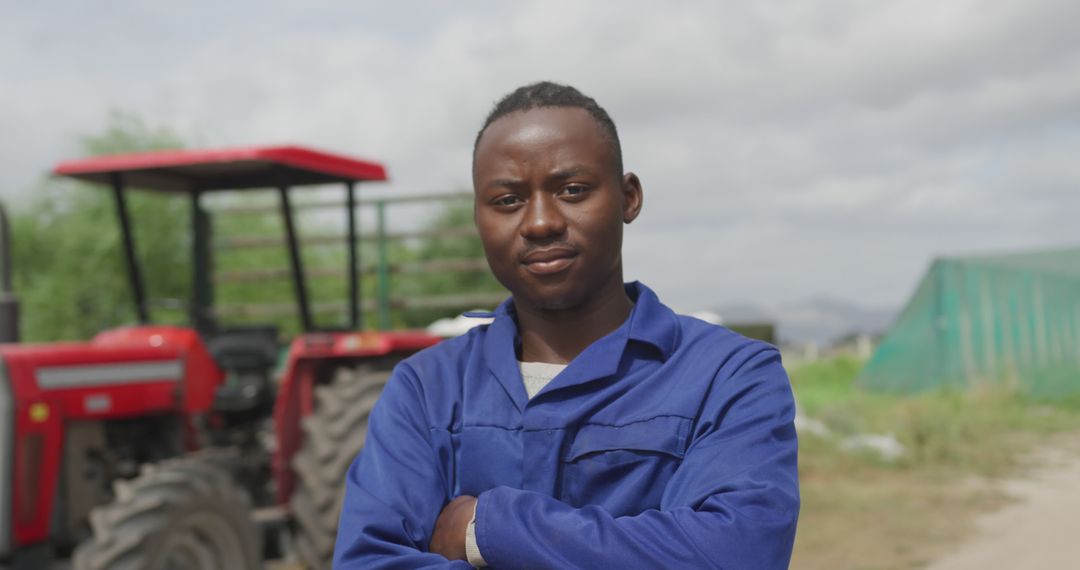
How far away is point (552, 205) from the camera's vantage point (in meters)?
2.03

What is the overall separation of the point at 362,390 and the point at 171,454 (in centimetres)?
137

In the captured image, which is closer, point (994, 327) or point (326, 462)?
point (326, 462)

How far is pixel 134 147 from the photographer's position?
912 inches

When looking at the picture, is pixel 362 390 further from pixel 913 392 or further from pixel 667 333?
pixel 913 392

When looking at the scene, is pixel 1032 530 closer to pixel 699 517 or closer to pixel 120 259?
pixel 699 517

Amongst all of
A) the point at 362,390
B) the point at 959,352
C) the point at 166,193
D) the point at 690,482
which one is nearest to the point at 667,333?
the point at 690,482

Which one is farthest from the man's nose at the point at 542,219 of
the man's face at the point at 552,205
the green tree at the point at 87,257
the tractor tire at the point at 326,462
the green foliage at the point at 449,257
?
the green tree at the point at 87,257

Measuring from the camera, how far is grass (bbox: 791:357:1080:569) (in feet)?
24.2

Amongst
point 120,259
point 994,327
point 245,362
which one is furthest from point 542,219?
point 120,259

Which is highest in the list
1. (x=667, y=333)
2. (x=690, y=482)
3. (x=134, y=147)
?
(x=134, y=147)

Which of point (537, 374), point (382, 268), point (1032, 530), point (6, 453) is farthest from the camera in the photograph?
point (382, 268)

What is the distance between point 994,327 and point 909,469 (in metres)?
6.15

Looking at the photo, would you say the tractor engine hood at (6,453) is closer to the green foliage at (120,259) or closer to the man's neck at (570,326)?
the man's neck at (570,326)

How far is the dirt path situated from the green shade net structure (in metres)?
5.29
